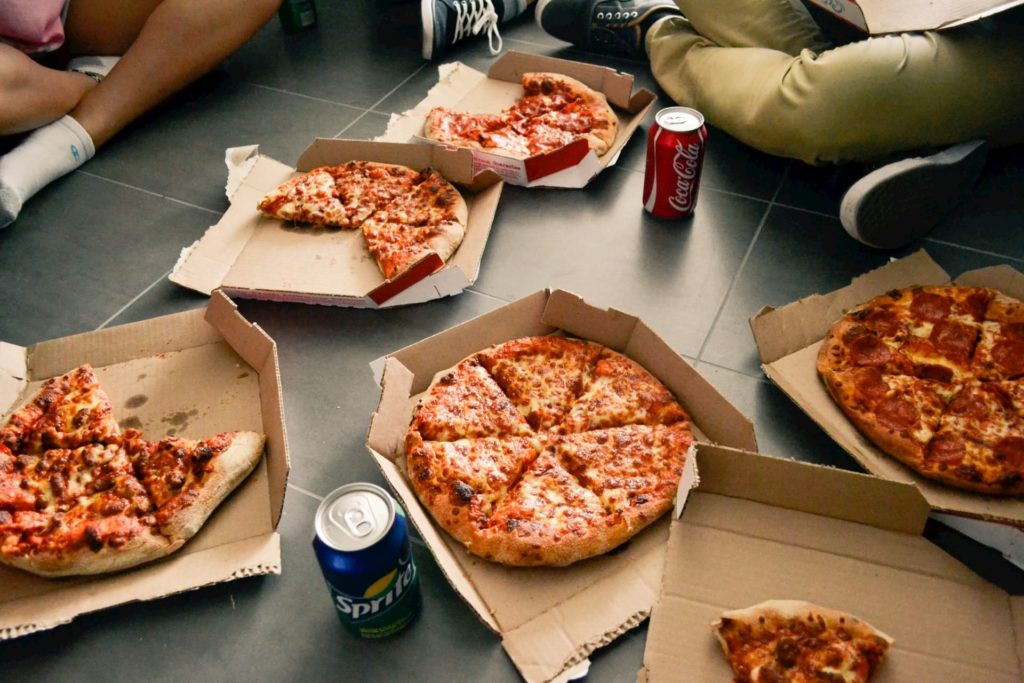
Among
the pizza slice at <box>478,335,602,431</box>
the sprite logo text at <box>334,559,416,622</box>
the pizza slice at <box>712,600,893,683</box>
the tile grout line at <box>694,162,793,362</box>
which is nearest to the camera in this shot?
the pizza slice at <box>712,600,893,683</box>

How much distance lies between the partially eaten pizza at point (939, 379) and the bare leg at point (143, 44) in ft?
8.73

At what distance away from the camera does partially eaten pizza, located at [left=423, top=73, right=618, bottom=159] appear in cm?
275

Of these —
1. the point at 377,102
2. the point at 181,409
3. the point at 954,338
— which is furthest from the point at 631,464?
the point at 377,102

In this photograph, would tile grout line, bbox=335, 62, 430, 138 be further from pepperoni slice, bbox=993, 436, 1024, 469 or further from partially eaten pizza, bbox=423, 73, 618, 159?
pepperoni slice, bbox=993, 436, 1024, 469

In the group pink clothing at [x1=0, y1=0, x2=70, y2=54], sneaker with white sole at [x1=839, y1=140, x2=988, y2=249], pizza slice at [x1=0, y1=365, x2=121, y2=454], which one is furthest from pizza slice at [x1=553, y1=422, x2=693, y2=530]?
pink clothing at [x1=0, y1=0, x2=70, y2=54]

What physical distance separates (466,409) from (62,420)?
37.7 inches

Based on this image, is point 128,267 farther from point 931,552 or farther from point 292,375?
point 931,552

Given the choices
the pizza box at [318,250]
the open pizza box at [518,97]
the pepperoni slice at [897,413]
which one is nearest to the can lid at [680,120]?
the open pizza box at [518,97]

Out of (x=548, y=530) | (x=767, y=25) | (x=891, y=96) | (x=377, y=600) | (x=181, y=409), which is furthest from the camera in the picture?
(x=767, y=25)

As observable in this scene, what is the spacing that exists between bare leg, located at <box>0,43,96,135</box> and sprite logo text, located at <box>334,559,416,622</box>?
2400 mm

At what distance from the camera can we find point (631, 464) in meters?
1.73

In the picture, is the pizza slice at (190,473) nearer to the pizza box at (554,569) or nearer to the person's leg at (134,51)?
the pizza box at (554,569)

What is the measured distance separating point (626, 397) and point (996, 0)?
63.2 inches

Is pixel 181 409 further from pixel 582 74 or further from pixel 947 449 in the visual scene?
pixel 582 74
